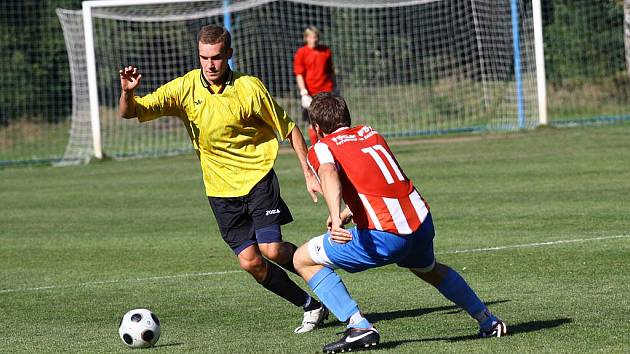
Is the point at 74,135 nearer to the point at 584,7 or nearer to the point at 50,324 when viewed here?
the point at 584,7

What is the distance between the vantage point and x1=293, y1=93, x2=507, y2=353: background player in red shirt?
6477mm

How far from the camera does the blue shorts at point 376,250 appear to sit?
650cm

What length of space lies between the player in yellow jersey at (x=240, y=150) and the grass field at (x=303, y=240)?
436 mm

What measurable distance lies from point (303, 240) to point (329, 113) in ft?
17.1

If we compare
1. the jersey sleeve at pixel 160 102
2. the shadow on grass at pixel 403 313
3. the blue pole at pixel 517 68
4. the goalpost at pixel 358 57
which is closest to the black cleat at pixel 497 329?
the shadow on grass at pixel 403 313

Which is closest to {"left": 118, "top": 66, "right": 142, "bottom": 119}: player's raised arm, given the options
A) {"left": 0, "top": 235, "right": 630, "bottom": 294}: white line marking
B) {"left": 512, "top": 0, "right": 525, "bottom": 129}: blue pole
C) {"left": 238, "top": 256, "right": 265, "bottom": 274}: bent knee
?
{"left": 238, "top": 256, "right": 265, "bottom": 274}: bent knee

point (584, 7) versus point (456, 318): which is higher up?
point (584, 7)

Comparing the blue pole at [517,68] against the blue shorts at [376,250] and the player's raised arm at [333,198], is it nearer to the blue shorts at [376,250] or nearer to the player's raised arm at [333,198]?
the blue shorts at [376,250]

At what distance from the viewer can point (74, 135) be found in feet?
79.0

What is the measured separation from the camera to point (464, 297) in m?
6.81

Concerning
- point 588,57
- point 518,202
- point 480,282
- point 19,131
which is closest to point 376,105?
point 588,57

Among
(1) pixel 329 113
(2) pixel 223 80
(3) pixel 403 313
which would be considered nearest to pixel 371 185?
(1) pixel 329 113

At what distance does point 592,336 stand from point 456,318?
113 cm

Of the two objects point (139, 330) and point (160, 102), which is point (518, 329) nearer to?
point (139, 330)
